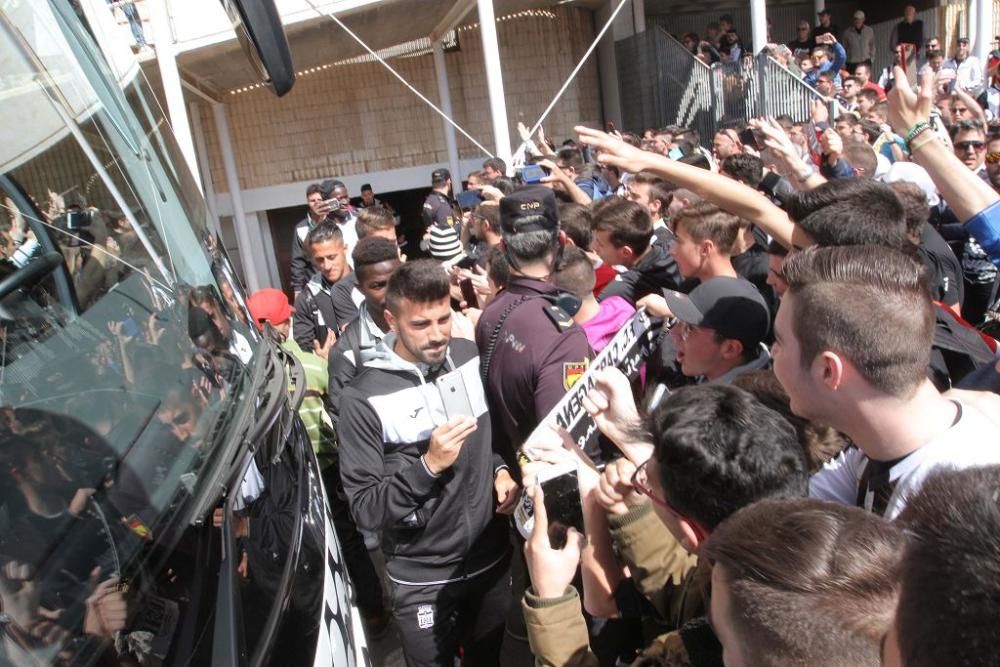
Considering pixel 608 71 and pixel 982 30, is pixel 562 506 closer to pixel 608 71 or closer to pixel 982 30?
pixel 608 71

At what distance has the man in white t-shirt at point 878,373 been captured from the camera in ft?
5.27

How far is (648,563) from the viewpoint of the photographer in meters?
1.83

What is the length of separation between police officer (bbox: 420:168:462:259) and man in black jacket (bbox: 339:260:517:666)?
3.15m

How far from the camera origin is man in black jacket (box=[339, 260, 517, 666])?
2.48 meters

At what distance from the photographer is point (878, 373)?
1.62m

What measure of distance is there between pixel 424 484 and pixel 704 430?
3.39 ft

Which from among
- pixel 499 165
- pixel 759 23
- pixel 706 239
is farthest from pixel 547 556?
pixel 759 23

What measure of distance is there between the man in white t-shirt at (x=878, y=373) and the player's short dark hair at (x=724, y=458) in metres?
0.14

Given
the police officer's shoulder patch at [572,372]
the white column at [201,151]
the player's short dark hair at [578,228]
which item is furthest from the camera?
the white column at [201,151]

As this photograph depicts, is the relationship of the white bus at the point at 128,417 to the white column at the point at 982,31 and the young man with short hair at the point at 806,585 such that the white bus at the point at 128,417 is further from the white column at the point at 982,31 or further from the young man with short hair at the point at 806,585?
the white column at the point at 982,31

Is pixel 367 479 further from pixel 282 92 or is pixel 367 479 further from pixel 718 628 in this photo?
pixel 718 628

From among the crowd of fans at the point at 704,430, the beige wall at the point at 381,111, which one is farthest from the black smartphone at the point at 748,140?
the beige wall at the point at 381,111

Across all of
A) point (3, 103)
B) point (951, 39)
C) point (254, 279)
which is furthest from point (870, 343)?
point (951, 39)

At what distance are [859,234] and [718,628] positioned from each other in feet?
5.52
